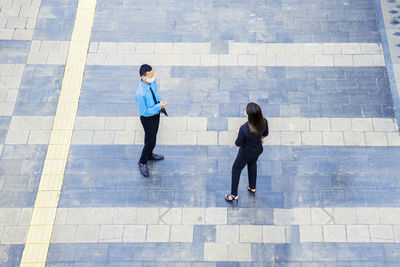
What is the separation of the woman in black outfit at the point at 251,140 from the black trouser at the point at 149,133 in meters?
1.33

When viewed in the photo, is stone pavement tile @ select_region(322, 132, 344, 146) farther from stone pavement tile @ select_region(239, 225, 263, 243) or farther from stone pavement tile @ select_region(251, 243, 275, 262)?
stone pavement tile @ select_region(251, 243, 275, 262)

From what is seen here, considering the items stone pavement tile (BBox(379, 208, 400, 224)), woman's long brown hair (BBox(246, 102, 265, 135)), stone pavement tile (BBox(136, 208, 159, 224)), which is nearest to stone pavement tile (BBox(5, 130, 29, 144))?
stone pavement tile (BBox(136, 208, 159, 224))

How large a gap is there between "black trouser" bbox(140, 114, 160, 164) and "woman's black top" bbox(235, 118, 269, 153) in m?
1.35

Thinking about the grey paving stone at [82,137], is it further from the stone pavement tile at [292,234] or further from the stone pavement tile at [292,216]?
the stone pavement tile at [292,234]

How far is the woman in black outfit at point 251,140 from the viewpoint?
204 inches

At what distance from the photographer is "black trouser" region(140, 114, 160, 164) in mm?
6160

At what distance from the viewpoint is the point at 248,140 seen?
5.50 meters

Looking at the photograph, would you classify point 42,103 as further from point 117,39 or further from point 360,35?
point 360,35

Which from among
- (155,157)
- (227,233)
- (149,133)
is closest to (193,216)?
(227,233)

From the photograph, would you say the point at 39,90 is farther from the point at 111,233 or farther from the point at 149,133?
the point at 111,233

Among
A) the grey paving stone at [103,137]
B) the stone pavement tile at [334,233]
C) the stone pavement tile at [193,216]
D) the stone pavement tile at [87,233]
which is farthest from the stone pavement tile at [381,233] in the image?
the grey paving stone at [103,137]

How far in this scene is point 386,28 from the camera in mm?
8523

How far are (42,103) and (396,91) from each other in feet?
21.2

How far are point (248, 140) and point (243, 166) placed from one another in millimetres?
701
